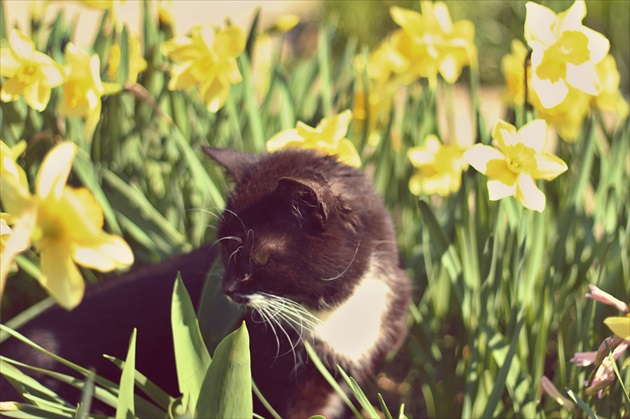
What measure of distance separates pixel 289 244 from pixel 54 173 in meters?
0.74

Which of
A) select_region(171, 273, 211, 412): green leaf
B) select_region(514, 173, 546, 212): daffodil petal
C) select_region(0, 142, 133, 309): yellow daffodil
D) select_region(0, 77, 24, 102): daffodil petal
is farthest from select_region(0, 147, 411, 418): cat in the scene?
select_region(0, 142, 133, 309): yellow daffodil

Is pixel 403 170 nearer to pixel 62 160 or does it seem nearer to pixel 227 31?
pixel 227 31

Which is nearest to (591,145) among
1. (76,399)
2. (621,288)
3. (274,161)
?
(621,288)

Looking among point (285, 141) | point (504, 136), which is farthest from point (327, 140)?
point (504, 136)

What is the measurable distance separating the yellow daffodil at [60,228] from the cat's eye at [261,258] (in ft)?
2.11

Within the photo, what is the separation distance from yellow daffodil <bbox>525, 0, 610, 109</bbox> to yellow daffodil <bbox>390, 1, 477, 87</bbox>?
0.56 meters

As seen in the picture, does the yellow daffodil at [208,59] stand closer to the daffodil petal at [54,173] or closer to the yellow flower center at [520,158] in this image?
the yellow flower center at [520,158]

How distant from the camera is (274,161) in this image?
167 cm

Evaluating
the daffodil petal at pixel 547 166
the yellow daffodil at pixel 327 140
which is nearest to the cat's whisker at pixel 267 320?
the yellow daffodil at pixel 327 140

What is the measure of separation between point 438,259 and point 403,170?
47cm

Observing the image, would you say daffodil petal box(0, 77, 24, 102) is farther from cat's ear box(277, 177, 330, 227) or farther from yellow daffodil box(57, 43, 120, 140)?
cat's ear box(277, 177, 330, 227)

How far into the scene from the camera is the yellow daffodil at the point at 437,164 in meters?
2.11

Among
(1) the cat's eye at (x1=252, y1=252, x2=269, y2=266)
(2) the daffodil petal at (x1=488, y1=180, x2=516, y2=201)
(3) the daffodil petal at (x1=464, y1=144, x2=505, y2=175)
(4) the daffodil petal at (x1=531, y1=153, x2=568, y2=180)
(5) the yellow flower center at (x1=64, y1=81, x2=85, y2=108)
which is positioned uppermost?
(5) the yellow flower center at (x1=64, y1=81, x2=85, y2=108)

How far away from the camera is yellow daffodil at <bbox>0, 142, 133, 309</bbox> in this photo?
2.83 ft
